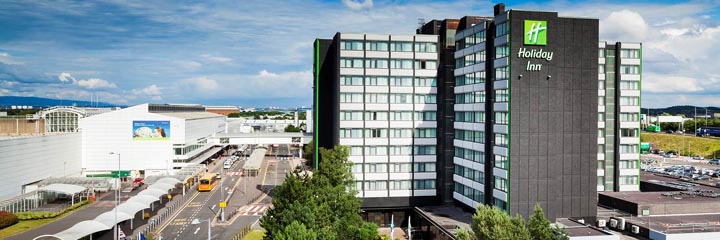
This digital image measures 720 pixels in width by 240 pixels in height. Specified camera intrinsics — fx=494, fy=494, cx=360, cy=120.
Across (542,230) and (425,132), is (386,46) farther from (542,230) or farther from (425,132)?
(542,230)

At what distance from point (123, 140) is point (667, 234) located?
4608 inches

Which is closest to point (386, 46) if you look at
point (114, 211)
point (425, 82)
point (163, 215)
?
point (425, 82)

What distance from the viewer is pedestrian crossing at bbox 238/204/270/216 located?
80.8 meters

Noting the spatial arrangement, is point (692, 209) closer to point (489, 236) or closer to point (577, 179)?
point (577, 179)

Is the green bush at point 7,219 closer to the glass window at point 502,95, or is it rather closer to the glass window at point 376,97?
the glass window at point 376,97

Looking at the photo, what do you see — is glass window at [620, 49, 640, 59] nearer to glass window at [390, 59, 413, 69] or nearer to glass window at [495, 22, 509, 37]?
glass window at [495, 22, 509, 37]

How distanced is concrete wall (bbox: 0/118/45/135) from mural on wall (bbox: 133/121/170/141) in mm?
23871

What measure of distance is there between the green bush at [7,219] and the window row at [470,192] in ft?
211

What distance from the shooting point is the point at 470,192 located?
220ft

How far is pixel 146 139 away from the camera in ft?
412

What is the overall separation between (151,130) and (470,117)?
9016 cm

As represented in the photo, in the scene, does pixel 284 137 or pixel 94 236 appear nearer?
pixel 94 236

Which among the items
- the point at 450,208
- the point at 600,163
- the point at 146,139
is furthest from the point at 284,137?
the point at 600,163

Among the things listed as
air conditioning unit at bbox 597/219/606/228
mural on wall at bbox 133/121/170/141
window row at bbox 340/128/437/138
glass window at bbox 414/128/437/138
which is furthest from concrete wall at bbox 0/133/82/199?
air conditioning unit at bbox 597/219/606/228
